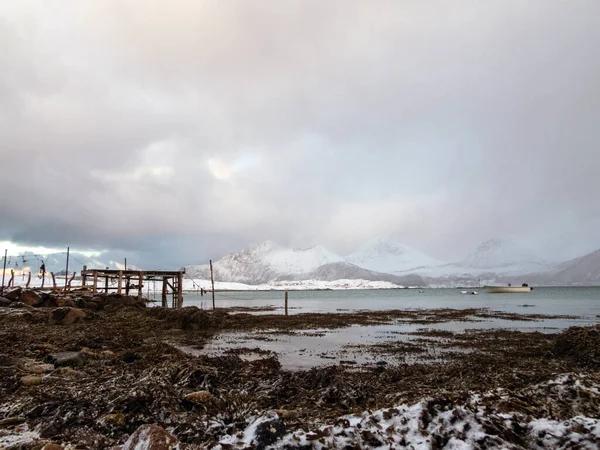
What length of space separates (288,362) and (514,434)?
34.6 ft

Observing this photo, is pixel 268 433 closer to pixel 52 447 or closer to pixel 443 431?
pixel 443 431

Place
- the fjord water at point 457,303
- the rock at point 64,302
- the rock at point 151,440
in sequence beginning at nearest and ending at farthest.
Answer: the rock at point 151,440 < the rock at point 64,302 < the fjord water at point 457,303

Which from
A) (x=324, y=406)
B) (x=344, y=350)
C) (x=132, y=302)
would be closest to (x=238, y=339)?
(x=344, y=350)

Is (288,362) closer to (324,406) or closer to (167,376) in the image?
(167,376)

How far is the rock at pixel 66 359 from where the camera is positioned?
1060 cm

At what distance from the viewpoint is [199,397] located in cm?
730

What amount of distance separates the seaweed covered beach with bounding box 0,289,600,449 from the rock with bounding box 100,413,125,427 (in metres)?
0.02

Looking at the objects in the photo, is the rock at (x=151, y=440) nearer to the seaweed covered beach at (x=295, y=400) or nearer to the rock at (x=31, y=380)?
the seaweed covered beach at (x=295, y=400)

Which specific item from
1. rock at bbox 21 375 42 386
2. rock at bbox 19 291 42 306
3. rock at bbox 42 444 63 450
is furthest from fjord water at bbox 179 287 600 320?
rock at bbox 42 444 63 450

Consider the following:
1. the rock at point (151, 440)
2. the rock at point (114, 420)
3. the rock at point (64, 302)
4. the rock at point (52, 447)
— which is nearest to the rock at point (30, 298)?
the rock at point (64, 302)

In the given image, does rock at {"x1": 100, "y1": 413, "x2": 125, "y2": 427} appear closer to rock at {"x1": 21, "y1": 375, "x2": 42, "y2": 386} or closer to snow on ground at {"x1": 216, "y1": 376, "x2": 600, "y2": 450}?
snow on ground at {"x1": 216, "y1": 376, "x2": 600, "y2": 450}

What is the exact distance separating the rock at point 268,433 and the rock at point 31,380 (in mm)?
6969

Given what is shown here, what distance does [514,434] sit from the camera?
4.34 metres

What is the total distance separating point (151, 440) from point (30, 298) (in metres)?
34.1
